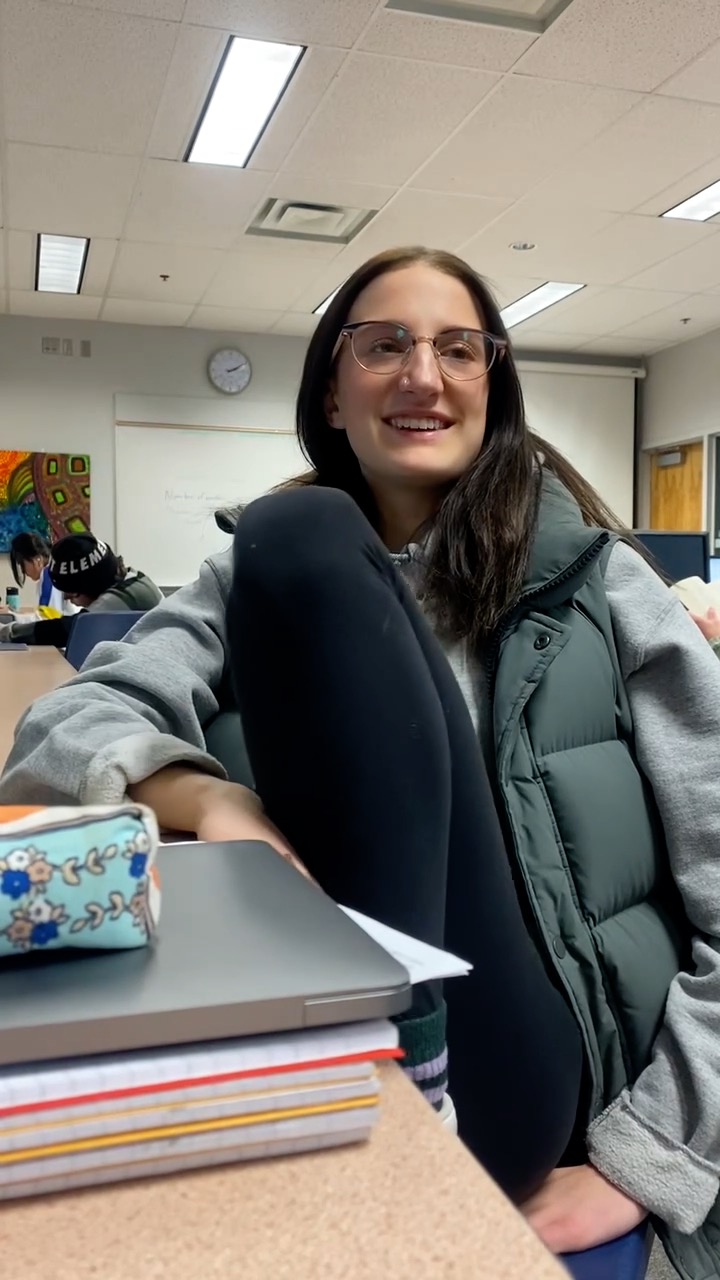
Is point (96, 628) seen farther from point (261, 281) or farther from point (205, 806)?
point (261, 281)

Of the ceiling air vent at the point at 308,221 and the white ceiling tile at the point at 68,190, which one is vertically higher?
the white ceiling tile at the point at 68,190

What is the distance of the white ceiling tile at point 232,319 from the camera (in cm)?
618

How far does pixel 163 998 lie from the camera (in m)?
0.35

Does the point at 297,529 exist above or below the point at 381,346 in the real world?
below

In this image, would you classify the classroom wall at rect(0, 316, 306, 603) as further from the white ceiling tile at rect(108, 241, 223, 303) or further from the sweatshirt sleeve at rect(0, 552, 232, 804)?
the sweatshirt sleeve at rect(0, 552, 232, 804)

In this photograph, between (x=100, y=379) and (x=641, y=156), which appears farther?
(x=100, y=379)

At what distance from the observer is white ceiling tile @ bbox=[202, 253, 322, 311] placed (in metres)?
5.20

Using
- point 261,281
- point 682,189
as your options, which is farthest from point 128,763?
point 261,281

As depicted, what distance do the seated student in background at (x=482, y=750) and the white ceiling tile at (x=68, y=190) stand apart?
11.0 ft

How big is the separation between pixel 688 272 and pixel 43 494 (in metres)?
4.07

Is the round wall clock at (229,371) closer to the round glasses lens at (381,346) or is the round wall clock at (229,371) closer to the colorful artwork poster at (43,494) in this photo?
the colorful artwork poster at (43,494)

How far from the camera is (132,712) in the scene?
0.94m

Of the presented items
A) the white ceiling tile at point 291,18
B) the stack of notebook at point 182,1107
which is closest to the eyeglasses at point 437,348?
the stack of notebook at point 182,1107

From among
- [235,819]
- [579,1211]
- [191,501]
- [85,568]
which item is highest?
[191,501]
